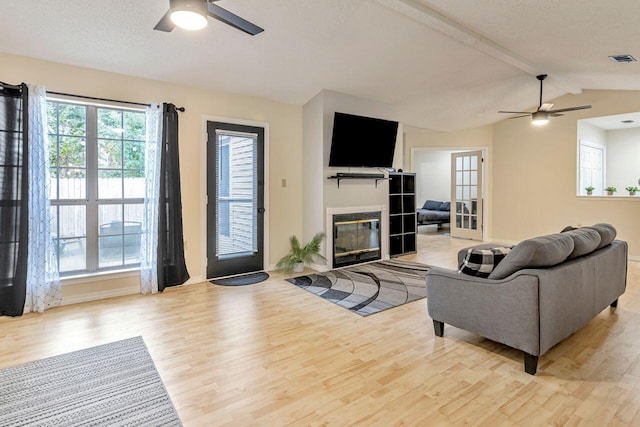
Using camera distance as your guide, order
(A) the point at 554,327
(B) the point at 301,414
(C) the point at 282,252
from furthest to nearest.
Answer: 1. (C) the point at 282,252
2. (A) the point at 554,327
3. (B) the point at 301,414

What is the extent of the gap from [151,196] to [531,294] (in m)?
3.77

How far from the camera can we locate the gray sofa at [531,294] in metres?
2.24

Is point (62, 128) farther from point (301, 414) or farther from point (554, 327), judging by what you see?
point (554, 327)

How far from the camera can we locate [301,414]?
1916mm

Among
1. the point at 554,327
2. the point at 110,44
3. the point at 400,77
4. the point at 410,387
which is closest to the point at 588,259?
the point at 554,327

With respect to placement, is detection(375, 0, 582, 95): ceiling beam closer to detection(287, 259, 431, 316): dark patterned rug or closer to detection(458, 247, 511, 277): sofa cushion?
detection(458, 247, 511, 277): sofa cushion

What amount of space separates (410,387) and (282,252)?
3343mm

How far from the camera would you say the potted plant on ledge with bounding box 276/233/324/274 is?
508cm

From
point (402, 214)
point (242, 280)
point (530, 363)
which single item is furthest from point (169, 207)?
point (402, 214)

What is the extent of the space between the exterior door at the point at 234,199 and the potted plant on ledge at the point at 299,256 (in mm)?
334

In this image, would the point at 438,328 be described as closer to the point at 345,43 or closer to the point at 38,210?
the point at 345,43

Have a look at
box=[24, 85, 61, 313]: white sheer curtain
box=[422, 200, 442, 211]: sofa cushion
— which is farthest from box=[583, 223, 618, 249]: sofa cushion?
box=[422, 200, 442, 211]: sofa cushion

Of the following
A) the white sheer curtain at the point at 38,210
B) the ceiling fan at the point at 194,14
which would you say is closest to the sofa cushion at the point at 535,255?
the ceiling fan at the point at 194,14

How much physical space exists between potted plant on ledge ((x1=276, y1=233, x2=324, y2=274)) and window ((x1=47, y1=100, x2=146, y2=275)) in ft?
6.22
